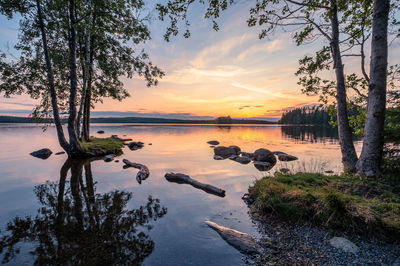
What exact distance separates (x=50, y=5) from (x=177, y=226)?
682 inches

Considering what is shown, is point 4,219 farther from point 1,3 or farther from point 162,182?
point 1,3

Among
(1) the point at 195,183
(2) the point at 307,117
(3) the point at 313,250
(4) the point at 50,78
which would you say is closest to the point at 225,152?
(1) the point at 195,183

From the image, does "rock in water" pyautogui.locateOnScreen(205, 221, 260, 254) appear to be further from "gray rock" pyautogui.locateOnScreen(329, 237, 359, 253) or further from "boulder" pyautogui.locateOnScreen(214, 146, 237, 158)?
"boulder" pyautogui.locateOnScreen(214, 146, 237, 158)

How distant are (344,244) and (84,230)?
6.81 metres

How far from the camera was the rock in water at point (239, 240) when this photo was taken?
4.33 meters

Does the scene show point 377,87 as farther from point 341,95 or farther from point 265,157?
point 265,157

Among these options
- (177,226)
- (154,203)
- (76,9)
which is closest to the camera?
(177,226)

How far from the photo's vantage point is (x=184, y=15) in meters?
7.42

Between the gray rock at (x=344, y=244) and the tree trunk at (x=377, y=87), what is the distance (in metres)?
4.50

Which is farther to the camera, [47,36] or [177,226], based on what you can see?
[47,36]

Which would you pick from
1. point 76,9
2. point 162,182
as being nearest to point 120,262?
point 162,182

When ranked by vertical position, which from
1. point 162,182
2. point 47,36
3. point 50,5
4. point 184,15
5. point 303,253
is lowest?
point 162,182

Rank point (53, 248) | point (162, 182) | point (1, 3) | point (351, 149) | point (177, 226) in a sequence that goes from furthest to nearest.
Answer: point (1, 3) → point (162, 182) → point (351, 149) → point (177, 226) → point (53, 248)

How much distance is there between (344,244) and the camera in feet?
13.1
